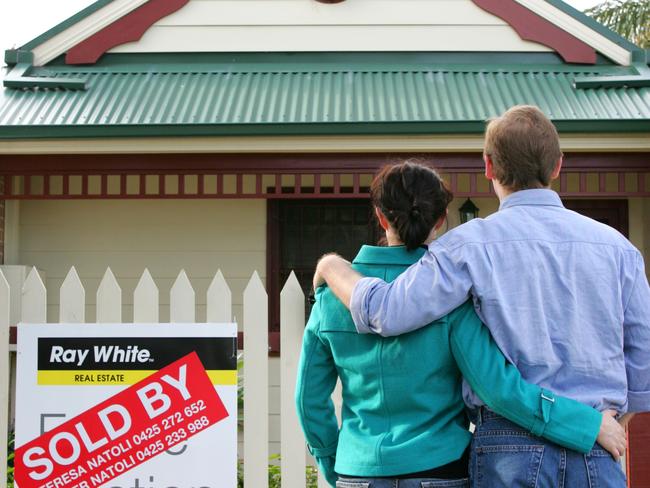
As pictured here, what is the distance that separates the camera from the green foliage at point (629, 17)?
60.9 feet

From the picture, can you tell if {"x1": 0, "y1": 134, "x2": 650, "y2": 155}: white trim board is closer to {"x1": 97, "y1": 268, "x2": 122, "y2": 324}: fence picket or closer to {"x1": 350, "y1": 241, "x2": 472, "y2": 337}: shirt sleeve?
{"x1": 97, "y1": 268, "x2": 122, "y2": 324}: fence picket

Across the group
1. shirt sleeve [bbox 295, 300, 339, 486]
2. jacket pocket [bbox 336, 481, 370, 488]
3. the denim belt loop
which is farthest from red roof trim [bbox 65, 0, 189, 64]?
the denim belt loop

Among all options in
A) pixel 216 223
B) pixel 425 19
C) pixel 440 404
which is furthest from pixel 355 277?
pixel 425 19

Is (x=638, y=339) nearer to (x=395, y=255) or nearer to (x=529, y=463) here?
(x=529, y=463)

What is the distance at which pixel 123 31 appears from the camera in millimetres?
8633

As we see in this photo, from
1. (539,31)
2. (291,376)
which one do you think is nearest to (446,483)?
(291,376)

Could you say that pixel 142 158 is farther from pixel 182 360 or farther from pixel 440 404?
pixel 440 404

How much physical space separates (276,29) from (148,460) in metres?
5.79

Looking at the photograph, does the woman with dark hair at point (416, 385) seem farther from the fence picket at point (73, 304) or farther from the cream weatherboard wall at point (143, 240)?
the cream weatherboard wall at point (143, 240)

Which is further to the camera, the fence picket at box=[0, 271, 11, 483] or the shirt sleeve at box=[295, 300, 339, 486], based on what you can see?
the fence picket at box=[0, 271, 11, 483]

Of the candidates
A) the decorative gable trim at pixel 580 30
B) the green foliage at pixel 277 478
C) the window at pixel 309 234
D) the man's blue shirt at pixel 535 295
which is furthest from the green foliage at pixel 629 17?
the man's blue shirt at pixel 535 295

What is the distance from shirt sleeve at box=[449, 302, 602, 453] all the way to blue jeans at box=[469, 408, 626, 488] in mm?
37

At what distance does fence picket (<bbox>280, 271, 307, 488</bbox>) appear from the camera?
3.78m

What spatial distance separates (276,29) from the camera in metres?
8.65
